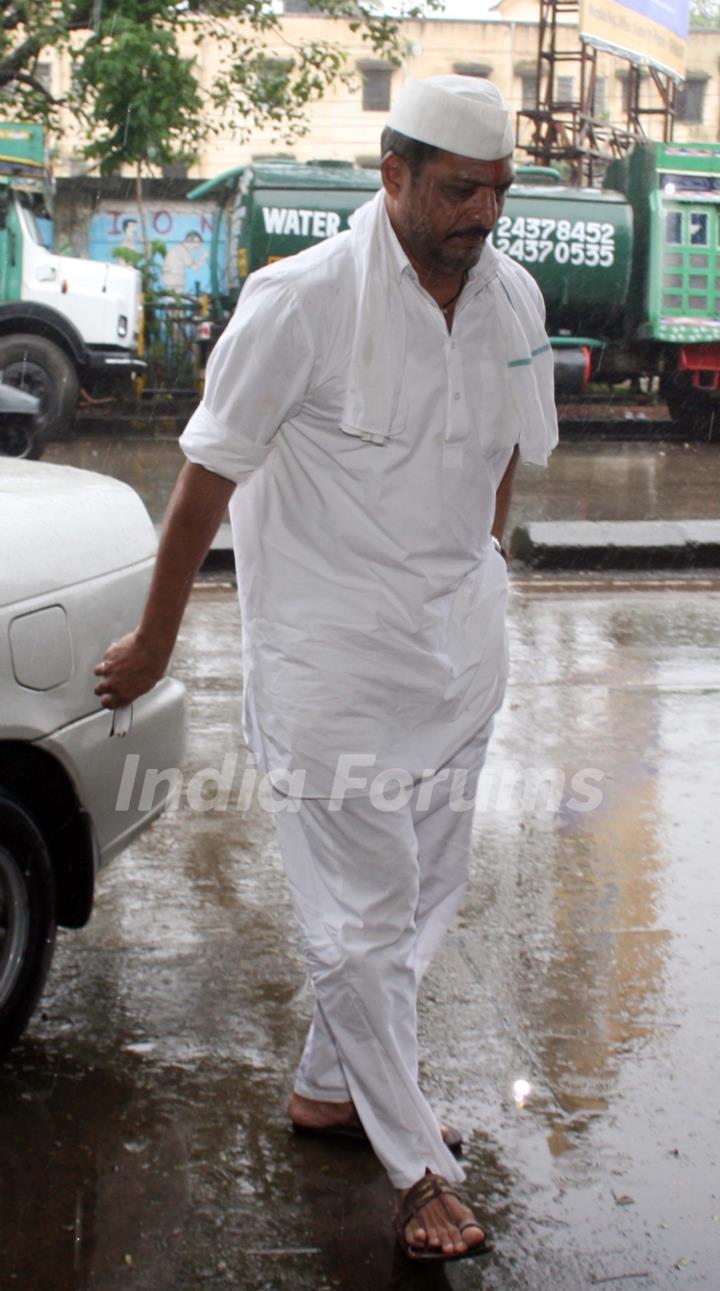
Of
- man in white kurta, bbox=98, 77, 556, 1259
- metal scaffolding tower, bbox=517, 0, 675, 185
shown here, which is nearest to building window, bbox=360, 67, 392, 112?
metal scaffolding tower, bbox=517, 0, 675, 185

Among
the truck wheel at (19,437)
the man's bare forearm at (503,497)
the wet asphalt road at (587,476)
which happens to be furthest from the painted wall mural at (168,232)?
the man's bare forearm at (503,497)

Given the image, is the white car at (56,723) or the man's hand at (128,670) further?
the white car at (56,723)

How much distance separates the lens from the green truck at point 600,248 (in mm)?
17297

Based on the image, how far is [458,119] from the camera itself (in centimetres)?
234

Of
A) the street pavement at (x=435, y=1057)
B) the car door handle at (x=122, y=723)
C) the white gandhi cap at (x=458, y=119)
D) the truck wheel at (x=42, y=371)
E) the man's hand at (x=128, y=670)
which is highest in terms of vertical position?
the white gandhi cap at (x=458, y=119)

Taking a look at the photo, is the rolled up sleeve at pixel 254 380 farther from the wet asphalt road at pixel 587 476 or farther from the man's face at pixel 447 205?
the wet asphalt road at pixel 587 476

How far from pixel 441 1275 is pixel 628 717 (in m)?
3.64

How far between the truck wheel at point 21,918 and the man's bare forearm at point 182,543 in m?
0.63

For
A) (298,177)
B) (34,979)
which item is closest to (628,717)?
(34,979)

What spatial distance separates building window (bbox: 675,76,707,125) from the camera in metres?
48.5

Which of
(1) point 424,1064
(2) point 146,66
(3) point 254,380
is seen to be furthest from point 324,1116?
(2) point 146,66

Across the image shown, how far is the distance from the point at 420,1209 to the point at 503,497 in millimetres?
1274

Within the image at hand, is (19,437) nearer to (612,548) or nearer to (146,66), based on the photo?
(612,548)

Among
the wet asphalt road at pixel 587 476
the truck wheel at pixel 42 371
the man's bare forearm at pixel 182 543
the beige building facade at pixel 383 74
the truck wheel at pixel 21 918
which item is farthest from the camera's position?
the beige building facade at pixel 383 74
